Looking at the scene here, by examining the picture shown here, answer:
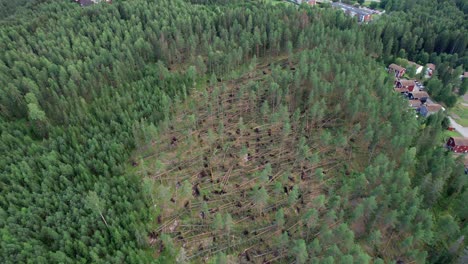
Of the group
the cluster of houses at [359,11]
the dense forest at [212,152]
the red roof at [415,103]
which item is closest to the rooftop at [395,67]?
the dense forest at [212,152]

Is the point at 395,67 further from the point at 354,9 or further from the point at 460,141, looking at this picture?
the point at 354,9

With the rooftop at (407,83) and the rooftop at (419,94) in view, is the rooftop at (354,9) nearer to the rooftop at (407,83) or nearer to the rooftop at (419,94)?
the rooftop at (407,83)

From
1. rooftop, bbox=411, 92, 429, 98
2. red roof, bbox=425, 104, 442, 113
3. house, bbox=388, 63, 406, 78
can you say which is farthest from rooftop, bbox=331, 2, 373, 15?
red roof, bbox=425, 104, 442, 113

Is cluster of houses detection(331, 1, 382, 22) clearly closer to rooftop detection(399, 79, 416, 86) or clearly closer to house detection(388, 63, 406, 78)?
house detection(388, 63, 406, 78)

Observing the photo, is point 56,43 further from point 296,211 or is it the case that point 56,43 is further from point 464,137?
point 464,137

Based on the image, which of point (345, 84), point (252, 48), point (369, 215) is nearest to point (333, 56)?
point (345, 84)

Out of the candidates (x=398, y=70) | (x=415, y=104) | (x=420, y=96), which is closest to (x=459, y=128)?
A: (x=415, y=104)
